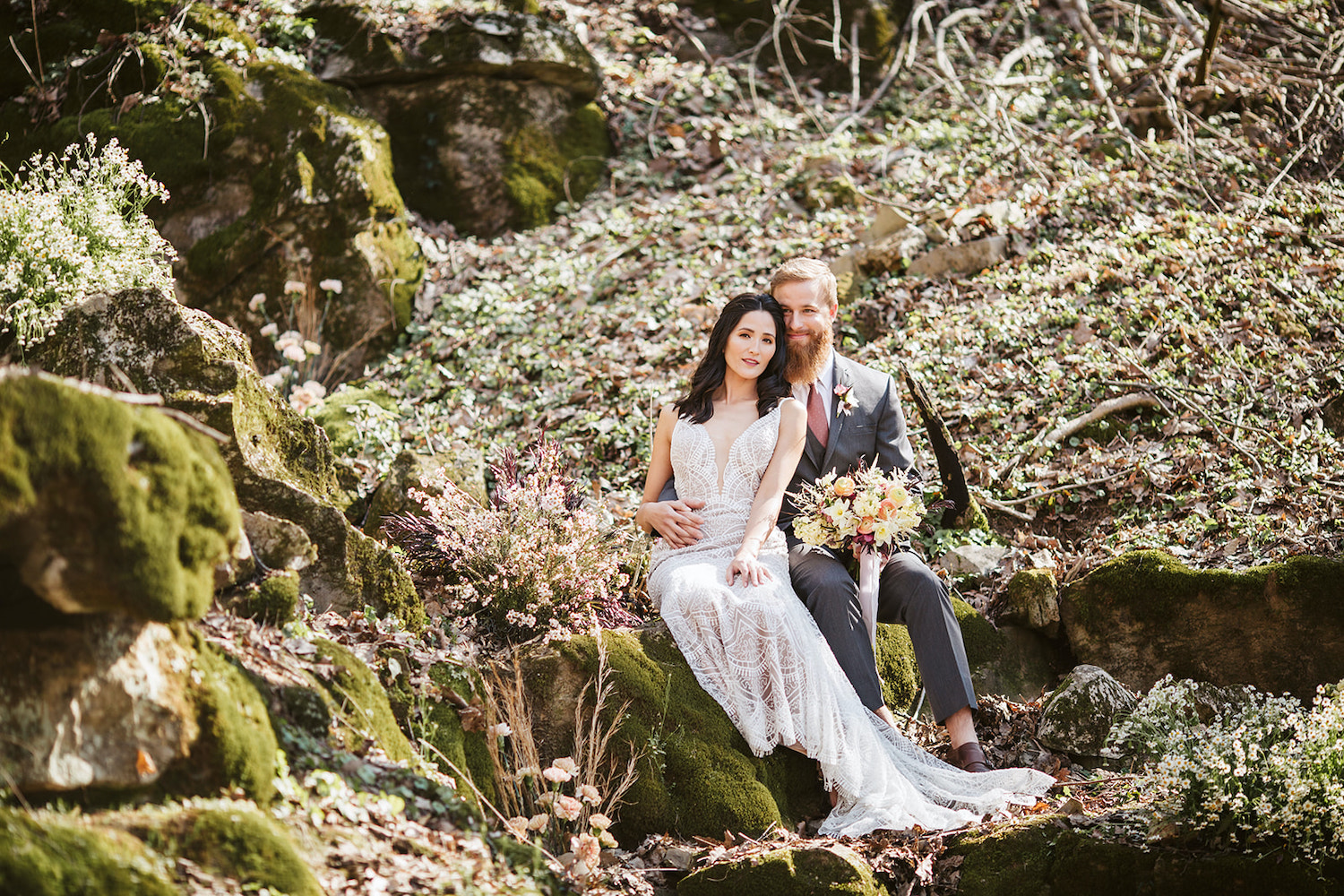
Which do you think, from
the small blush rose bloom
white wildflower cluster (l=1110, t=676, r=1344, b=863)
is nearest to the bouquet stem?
white wildflower cluster (l=1110, t=676, r=1344, b=863)

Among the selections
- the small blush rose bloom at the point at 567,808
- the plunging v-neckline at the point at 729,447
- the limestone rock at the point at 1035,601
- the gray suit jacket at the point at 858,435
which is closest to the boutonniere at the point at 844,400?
the gray suit jacket at the point at 858,435

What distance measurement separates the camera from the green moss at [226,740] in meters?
2.89

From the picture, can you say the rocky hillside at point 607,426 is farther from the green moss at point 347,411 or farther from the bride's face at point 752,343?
the bride's face at point 752,343

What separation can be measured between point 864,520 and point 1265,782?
Answer: 76.5 inches

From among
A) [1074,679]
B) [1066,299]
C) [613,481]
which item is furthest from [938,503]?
[1066,299]

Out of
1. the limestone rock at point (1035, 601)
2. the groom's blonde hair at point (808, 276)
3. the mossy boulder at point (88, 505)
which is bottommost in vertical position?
the limestone rock at point (1035, 601)

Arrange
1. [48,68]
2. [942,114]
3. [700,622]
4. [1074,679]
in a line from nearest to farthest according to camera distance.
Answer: [700,622]
[1074,679]
[48,68]
[942,114]

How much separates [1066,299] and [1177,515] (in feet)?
7.25

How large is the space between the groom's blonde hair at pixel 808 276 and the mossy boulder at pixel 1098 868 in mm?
2846

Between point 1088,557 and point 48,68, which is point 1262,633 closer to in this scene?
point 1088,557

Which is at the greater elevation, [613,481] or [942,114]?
[942,114]

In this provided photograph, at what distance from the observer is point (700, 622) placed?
4.45 meters

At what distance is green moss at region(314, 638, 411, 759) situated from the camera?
3479 millimetres

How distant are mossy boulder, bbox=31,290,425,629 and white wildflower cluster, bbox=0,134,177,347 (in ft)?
0.53
